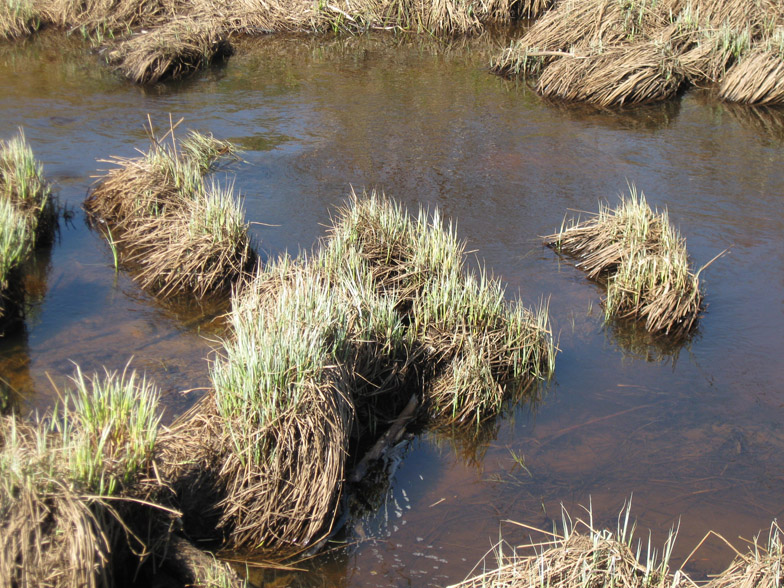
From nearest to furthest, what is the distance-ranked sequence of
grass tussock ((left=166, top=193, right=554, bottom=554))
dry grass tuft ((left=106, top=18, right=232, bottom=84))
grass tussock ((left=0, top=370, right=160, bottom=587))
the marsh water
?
1. grass tussock ((left=0, top=370, right=160, bottom=587))
2. grass tussock ((left=166, top=193, right=554, bottom=554))
3. the marsh water
4. dry grass tuft ((left=106, top=18, right=232, bottom=84))

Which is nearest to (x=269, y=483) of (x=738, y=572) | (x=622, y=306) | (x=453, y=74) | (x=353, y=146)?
(x=738, y=572)

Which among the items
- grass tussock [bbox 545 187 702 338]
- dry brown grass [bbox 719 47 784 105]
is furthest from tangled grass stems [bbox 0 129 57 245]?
dry brown grass [bbox 719 47 784 105]

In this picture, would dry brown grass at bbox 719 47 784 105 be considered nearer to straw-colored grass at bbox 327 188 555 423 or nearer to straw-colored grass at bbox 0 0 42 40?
straw-colored grass at bbox 327 188 555 423

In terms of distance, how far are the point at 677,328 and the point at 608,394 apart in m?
1.00

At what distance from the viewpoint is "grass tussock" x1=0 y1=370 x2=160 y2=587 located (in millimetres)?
2773

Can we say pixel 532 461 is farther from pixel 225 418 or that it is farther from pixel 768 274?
pixel 768 274

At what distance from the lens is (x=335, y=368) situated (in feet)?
13.2

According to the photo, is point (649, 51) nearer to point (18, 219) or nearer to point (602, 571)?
point (18, 219)

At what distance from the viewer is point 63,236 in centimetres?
668

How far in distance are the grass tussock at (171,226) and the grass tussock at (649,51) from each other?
4.91 m

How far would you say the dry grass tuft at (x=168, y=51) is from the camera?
10383 millimetres

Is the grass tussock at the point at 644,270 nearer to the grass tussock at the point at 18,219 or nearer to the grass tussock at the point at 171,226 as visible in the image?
the grass tussock at the point at 171,226

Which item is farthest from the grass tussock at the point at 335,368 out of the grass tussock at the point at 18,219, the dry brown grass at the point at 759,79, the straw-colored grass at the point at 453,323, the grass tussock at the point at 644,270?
the dry brown grass at the point at 759,79

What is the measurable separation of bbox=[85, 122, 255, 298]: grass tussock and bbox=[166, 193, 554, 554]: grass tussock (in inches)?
29.8
